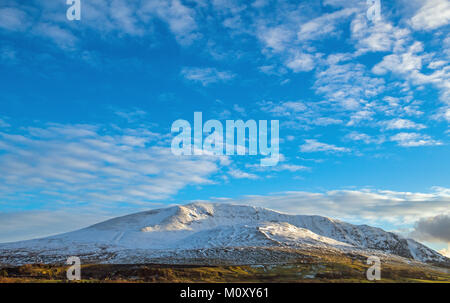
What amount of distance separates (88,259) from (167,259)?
3780 cm
